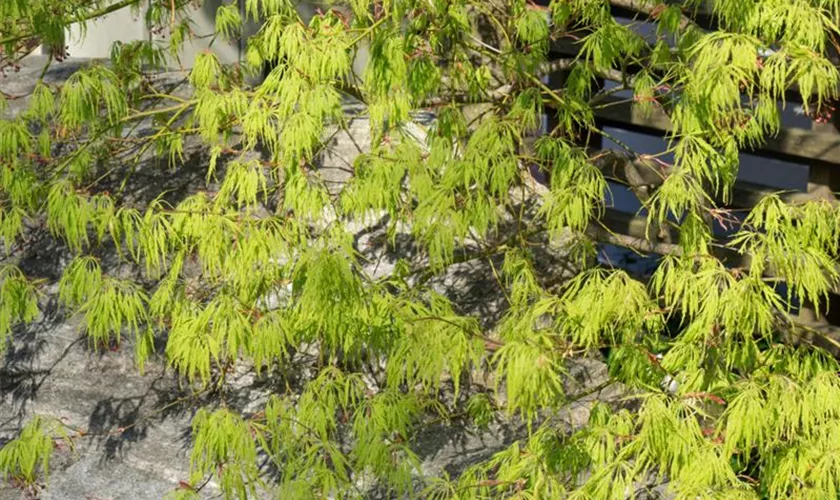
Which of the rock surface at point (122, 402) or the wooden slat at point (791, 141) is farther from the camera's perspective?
the wooden slat at point (791, 141)

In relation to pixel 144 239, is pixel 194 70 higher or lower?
higher

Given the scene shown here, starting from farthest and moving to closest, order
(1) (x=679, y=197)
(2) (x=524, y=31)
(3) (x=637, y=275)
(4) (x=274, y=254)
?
(3) (x=637, y=275) < (2) (x=524, y=31) < (4) (x=274, y=254) < (1) (x=679, y=197)

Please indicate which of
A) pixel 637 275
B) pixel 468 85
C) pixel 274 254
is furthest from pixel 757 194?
pixel 274 254

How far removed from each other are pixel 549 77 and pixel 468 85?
1.19m

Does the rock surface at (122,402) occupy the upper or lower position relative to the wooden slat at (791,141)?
lower

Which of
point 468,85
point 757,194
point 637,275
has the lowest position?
point 637,275

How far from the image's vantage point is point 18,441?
464 centimetres

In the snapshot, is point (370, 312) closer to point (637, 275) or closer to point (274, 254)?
point (274, 254)

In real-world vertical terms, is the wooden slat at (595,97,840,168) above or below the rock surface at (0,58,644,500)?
above

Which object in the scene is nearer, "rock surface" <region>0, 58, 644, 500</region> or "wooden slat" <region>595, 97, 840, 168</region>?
"rock surface" <region>0, 58, 644, 500</region>

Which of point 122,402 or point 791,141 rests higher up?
point 791,141

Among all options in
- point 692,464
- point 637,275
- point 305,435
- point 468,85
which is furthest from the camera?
point 637,275

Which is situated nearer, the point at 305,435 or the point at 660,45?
the point at 305,435

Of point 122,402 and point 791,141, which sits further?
point 122,402
